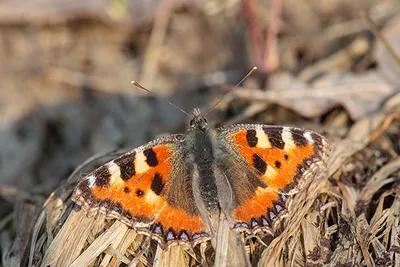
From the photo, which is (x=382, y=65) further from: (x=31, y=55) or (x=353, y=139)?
(x=31, y=55)

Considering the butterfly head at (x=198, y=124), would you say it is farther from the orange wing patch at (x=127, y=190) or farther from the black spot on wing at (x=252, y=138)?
the orange wing patch at (x=127, y=190)

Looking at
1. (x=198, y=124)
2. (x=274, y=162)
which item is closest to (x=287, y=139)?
(x=274, y=162)

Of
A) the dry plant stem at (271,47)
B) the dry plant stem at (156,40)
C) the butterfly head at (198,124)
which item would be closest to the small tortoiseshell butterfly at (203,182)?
the butterfly head at (198,124)

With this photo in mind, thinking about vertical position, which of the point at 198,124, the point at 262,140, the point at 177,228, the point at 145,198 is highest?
the point at 198,124

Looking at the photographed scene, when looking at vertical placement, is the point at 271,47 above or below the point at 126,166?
above

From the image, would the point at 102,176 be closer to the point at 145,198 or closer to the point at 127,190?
the point at 127,190

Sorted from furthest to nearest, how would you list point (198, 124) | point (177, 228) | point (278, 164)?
point (198, 124) → point (278, 164) → point (177, 228)

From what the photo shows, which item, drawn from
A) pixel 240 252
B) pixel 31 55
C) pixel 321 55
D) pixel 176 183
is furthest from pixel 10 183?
pixel 321 55
